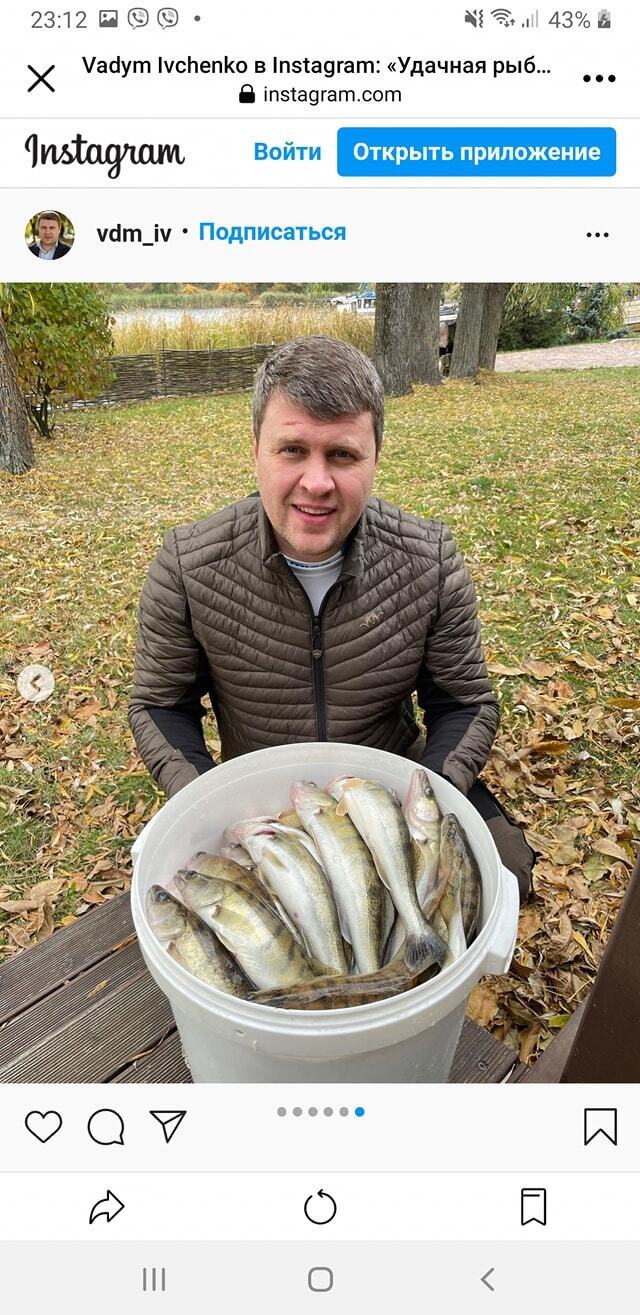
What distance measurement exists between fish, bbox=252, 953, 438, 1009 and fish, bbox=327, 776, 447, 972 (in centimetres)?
10

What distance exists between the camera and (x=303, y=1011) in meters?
1.05

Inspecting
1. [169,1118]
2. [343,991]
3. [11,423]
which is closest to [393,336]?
[11,423]

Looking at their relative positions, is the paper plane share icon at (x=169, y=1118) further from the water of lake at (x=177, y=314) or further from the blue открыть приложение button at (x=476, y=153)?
the water of lake at (x=177, y=314)

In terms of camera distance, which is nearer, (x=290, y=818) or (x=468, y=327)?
(x=290, y=818)

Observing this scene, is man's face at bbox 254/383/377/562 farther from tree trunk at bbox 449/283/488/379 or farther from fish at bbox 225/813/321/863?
tree trunk at bbox 449/283/488/379

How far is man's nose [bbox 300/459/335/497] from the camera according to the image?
1639 millimetres

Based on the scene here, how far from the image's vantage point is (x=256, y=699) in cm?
207

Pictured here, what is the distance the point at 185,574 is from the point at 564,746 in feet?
7.41

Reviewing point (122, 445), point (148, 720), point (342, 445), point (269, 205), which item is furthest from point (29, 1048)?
point (122, 445)

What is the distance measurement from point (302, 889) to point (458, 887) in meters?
0.28

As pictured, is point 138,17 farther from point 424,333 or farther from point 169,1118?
point 424,333

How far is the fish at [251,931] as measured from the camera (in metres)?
1.20

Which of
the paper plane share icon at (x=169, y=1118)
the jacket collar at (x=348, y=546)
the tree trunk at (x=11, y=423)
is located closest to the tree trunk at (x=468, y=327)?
the tree trunk at (x=11, y=423)

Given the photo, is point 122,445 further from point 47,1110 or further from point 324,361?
point 47,1110
